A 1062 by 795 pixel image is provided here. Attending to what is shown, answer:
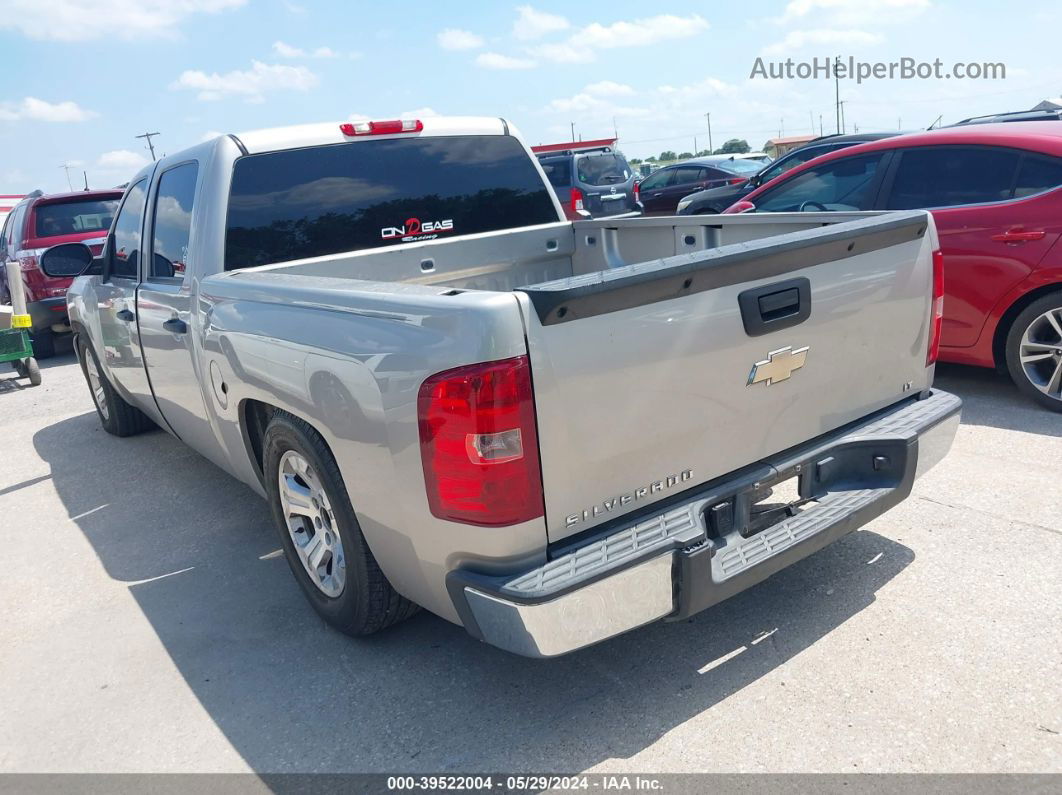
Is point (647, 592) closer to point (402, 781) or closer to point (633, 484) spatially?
point (633, 484)

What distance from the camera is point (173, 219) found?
4430mm

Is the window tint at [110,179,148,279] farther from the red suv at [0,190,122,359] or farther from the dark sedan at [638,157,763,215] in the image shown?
the dark sedan at [638,157,763,215]

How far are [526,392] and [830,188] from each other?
16.4 feet

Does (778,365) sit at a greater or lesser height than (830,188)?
lesser

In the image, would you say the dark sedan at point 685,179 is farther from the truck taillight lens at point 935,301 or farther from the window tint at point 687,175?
the truck taillight lens at point 935,301

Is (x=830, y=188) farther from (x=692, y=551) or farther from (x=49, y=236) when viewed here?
(x=49, y=236)

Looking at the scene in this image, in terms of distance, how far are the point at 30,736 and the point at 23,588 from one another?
1.40m

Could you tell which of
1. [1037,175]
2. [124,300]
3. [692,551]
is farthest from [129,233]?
[1037,175]

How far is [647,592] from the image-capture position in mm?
2475

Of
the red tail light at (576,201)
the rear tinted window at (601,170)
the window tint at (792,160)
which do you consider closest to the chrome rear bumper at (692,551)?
the red tail light at (576,201)

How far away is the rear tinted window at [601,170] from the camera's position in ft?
60.7

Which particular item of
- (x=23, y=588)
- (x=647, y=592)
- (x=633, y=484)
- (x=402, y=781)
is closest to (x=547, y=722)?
(x=402, y=781)

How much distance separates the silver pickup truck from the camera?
94.2 inches

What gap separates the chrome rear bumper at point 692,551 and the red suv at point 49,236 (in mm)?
9238
